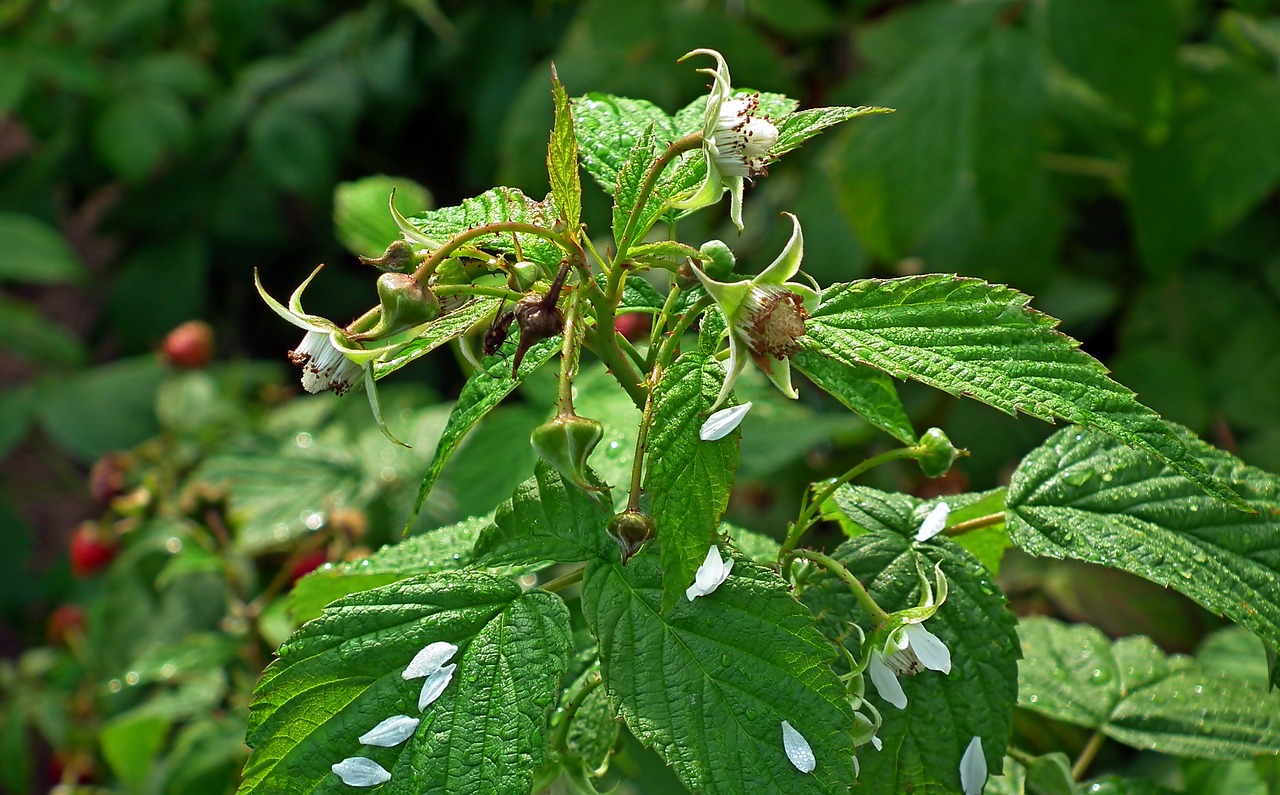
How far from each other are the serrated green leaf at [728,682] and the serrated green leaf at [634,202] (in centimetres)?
20

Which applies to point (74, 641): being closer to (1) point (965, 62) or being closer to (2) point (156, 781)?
(2) point (156, 781)

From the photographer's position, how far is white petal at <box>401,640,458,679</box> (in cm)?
63

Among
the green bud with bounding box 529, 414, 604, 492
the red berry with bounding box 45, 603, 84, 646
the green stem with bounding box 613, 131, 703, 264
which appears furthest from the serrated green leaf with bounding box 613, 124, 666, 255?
the red berry with bounding box 45, 603, 84, 646

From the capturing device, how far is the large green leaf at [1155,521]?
682 mm

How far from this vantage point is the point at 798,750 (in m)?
0.60

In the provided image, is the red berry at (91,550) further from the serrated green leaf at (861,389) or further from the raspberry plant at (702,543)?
the serrated green leaf at (861,389)

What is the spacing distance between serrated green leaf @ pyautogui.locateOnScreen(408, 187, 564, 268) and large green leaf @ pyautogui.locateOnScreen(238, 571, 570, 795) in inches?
8.2

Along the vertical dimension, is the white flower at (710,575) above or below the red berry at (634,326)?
above

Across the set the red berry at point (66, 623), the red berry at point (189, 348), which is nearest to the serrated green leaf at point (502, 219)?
the red berry at point (189, 348)

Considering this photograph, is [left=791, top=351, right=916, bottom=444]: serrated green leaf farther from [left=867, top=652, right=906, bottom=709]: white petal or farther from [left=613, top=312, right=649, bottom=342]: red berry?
[left=613, top=312, right=649, bottom=342]: red berry

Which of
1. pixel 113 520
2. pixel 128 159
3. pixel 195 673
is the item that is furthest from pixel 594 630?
pixel 128 159

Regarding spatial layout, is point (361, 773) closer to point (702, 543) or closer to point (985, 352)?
point (702, 543)

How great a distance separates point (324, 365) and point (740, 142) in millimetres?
265

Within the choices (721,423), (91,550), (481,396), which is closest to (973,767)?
(721,423)
